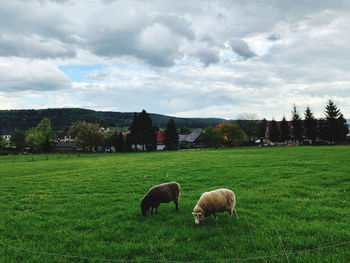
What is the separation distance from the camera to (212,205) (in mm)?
7445

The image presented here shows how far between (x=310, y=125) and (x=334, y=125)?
9.39 meters

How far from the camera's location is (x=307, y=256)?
5180 mm

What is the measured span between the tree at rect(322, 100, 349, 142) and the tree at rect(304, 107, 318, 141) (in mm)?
6057

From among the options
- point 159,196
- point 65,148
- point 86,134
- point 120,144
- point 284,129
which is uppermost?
point 284,129

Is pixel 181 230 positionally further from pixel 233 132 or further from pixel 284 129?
pixel 284 129

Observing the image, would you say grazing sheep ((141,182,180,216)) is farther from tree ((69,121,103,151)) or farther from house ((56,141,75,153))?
house ((56,141,75,153))

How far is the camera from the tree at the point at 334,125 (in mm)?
72938

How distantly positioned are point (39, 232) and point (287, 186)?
1227 cm

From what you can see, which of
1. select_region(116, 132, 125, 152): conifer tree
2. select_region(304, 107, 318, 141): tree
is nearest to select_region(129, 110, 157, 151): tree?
select_region(116, 132, 125, 152): conifer tree

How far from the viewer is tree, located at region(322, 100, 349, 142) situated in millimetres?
72938

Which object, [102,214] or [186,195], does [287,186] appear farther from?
[102,214]

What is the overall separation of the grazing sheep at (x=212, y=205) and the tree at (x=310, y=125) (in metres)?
89.5

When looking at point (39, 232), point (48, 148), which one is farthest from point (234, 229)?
point (48, 148)

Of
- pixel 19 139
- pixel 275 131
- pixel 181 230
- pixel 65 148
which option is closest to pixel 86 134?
pixel 65 148
